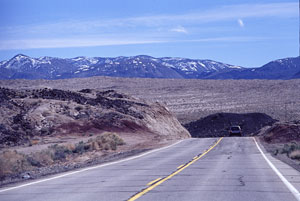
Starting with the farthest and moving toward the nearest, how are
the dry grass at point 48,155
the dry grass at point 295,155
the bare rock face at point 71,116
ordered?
1. the bare rock face at point 71,116
2. the dry grass at point 295,155
3. the dry grass at point 48,155

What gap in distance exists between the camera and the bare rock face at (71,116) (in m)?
38.1

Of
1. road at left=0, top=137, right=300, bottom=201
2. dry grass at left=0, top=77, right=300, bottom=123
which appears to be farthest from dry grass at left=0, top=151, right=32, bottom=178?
dry grass at left=0, top=77, right=300, bottom=123

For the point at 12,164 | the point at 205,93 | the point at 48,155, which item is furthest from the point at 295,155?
the point at 205,93

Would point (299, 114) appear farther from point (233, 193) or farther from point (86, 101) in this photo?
point (233, 193)

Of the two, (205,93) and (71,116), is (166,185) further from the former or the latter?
(205,93)

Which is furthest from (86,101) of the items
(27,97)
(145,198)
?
(145,198)

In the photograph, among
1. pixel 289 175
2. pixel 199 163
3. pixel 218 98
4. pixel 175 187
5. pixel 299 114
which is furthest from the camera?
pixel 218 98

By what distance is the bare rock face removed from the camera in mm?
38062

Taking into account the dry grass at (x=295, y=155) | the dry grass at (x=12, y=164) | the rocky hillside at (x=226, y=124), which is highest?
the dry grass at (x=12, y=164)

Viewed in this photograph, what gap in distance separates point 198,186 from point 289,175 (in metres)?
4.27

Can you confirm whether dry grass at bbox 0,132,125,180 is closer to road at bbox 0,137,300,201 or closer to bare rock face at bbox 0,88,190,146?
road at bbox 0,137,300,201

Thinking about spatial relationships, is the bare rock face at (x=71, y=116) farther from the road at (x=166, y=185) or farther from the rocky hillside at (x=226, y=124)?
the road at (x=166, y=185)

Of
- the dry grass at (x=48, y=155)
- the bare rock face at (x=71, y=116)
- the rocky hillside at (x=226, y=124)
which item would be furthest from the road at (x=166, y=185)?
the rocky hillside at (x=226, y=124)

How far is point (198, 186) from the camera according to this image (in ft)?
42.8
